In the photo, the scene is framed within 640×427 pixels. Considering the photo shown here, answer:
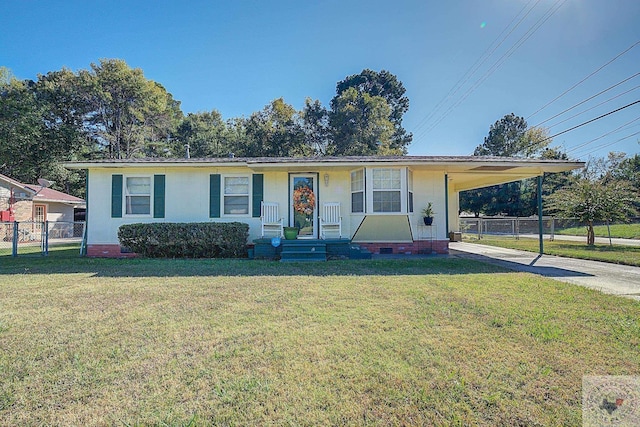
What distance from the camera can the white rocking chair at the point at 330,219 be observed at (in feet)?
31.9

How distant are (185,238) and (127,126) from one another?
71.0ft

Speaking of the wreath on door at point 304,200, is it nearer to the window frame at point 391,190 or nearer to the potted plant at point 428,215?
the window frame at point 391,190

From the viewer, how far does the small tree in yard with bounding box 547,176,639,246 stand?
12.9 metres

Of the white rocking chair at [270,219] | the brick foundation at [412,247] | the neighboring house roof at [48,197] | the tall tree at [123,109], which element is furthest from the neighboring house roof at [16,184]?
the brick foundation at [412,247]

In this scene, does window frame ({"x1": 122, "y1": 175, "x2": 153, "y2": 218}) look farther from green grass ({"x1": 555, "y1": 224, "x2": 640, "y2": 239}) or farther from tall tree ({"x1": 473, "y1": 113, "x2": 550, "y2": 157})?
tall tree ({"x1": 473, "y1": 113, "x2": 550, "y2": 157})

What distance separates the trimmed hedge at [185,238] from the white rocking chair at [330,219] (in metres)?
2.36

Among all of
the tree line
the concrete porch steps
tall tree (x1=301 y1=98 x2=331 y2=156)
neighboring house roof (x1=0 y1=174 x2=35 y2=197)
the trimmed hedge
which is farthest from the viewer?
tall tree (x1=301 y1=98 x2=331 y2=156)

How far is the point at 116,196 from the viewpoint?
1009cm

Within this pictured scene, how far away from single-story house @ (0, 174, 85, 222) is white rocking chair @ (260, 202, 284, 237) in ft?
48.6

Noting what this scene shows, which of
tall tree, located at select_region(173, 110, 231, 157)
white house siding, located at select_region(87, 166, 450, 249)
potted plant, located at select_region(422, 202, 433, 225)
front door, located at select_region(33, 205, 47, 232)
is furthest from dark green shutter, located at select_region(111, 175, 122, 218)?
tall tree, located at select_region(173, 110, 231, 157)

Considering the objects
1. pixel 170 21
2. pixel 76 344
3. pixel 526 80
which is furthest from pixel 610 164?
pixel 76 344

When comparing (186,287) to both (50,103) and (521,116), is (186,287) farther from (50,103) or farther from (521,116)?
(521,116)

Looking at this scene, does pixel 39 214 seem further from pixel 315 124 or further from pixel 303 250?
pixel 303 250

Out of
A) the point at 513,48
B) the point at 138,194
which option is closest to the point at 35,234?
the point at 138,194
